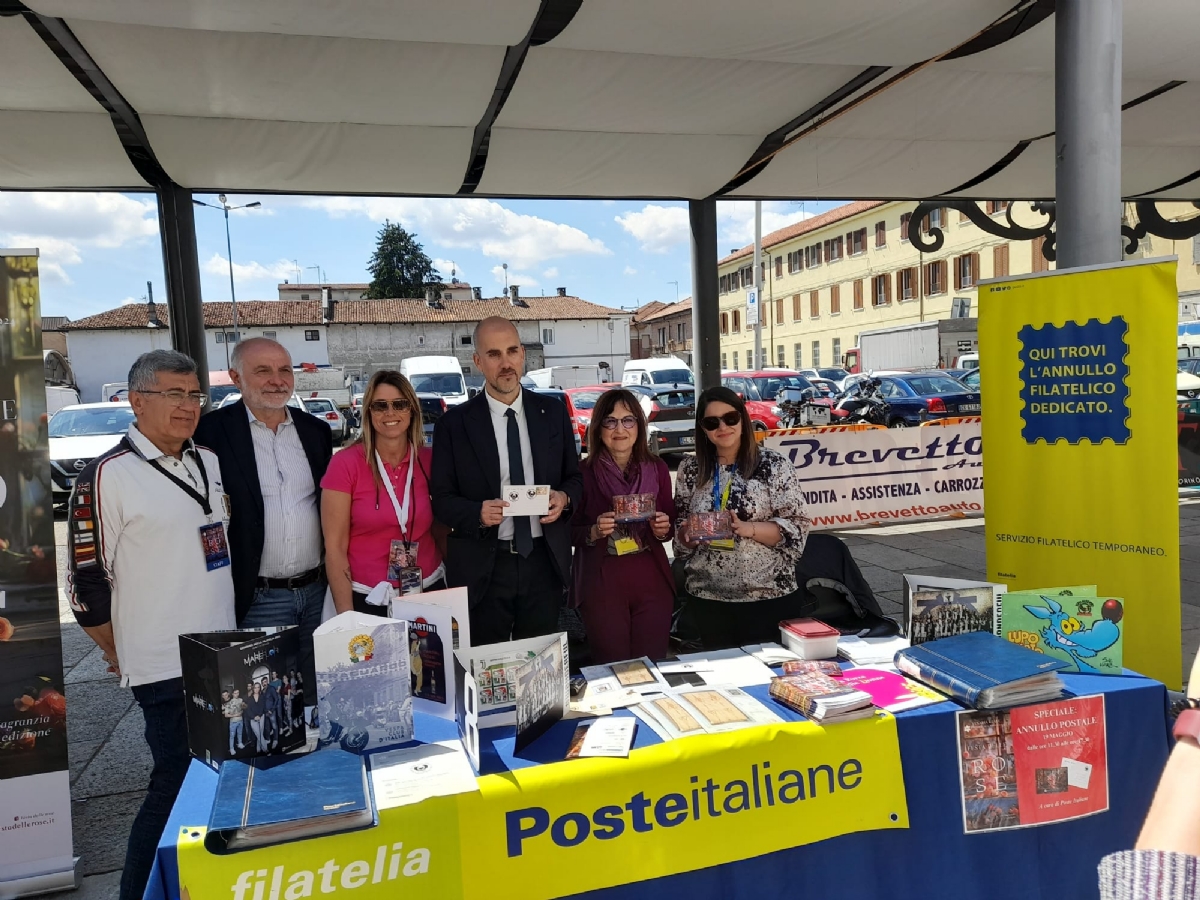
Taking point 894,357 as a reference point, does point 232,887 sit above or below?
below

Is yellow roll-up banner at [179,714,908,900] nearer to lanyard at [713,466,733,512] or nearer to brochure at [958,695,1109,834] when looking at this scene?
brochure at [958,695,1109,834]

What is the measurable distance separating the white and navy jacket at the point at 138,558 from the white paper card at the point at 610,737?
1400 millimetres

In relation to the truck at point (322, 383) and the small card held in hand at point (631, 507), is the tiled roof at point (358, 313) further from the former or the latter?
the small card held in hand at point (631, 507)

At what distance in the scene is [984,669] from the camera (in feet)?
7.20

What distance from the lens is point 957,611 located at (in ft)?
8.42

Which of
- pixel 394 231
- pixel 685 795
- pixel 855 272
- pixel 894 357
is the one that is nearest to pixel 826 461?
pixel 685 795

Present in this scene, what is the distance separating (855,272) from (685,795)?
43861 millimetres

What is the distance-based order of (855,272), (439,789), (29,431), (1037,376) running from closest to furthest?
(439,789), (29,431), (1037,376), (855,272)

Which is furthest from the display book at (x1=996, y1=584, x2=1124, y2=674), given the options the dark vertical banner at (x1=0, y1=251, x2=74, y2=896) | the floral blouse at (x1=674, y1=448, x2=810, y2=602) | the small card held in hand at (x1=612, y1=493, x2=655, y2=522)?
the dark vertical banner at (x1=0, y1=251, x2=74, y2=896)

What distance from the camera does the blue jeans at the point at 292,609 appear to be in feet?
9.23

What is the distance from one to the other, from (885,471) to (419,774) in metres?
7.69

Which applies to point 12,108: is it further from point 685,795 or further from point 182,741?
point 685,795

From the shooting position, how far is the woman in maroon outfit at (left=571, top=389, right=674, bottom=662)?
3.14 meters

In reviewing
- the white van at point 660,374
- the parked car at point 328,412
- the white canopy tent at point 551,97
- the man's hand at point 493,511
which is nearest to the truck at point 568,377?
the white van at point 660,374
